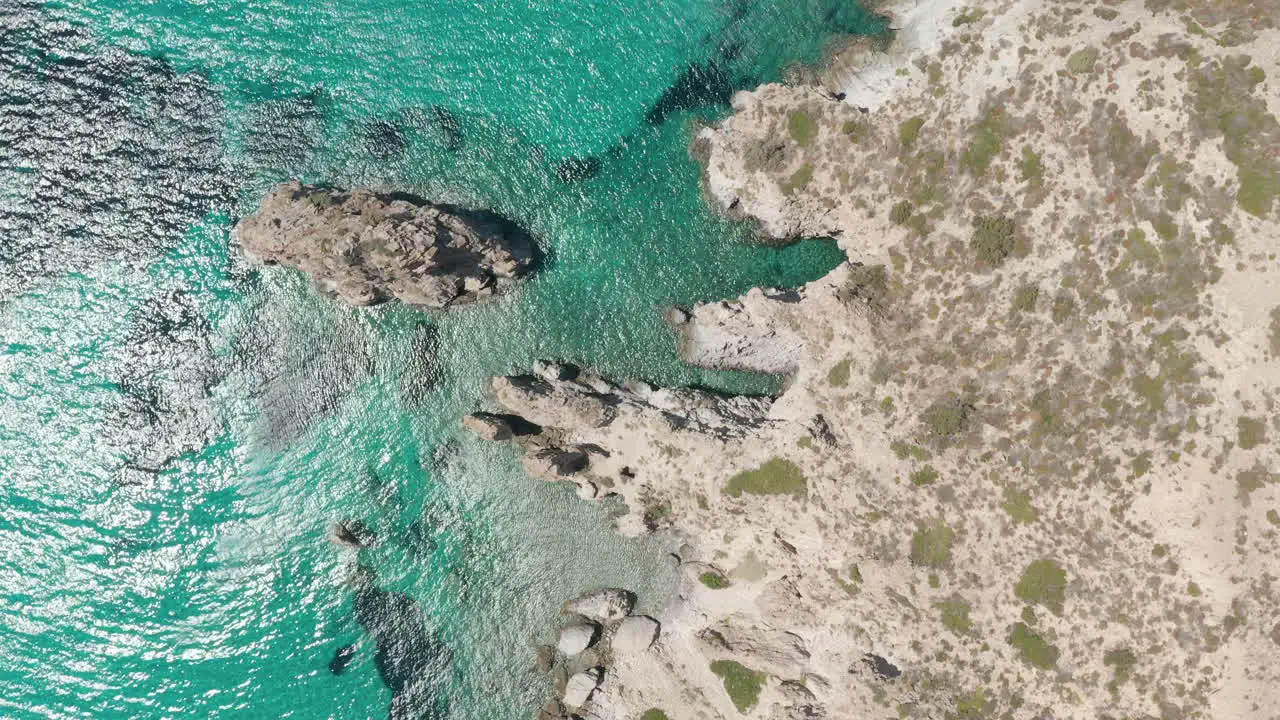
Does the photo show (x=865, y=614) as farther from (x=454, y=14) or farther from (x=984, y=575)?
(x=454, y=14)

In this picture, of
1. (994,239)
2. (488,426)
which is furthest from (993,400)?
(488,426)

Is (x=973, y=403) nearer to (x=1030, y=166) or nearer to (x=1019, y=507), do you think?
(x=1019, y=507)

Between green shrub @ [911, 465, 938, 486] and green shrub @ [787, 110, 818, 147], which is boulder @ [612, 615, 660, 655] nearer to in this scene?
green shrub @ [911, 465, 938, 486]

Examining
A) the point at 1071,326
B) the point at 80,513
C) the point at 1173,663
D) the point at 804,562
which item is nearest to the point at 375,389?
the point at 80,513

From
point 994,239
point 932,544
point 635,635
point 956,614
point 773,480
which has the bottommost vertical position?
point 635,635

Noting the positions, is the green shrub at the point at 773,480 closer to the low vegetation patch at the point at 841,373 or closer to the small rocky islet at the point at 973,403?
the small rocky islet at the point at 973,403
